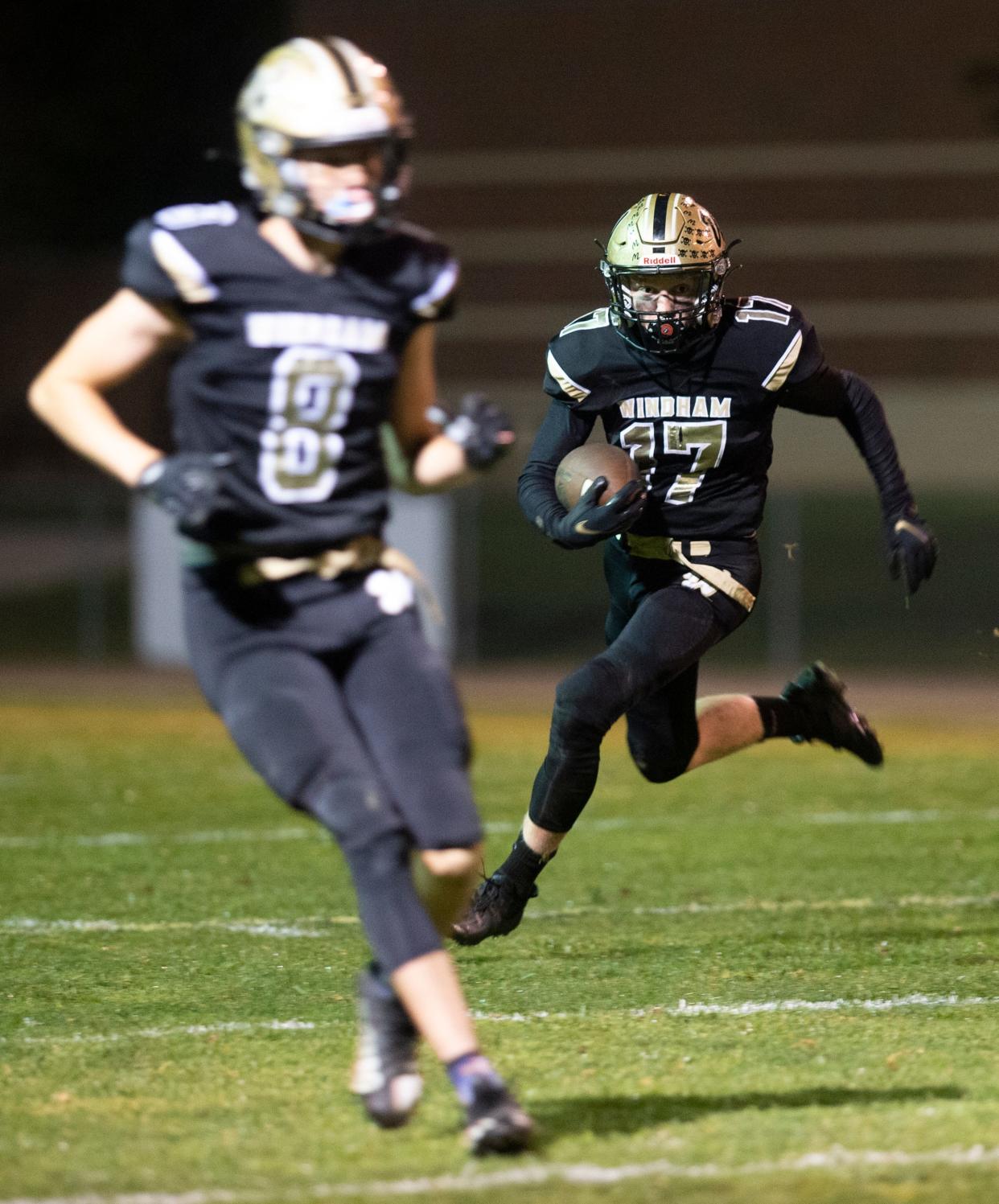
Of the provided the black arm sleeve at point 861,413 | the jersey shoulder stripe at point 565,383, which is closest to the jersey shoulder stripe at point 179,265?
the jersey shoulder stripe at point 565,383

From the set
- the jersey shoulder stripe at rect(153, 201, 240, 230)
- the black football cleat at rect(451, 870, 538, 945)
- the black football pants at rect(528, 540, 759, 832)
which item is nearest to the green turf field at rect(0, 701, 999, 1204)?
the black football cleat at rect(451, 870, 538, 945)

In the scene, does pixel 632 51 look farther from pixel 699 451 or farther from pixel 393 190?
pixel 393 190

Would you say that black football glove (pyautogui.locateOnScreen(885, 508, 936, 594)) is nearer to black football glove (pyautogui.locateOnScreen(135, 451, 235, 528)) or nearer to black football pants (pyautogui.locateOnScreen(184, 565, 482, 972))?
black football pants (pyautogui.locateOnScreen(184, 565, 482, 972))

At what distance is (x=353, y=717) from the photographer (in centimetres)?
378

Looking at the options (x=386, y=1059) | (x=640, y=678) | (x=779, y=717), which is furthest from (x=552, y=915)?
(x=386, y=1059)

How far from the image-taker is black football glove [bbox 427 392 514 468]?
12.5 ft

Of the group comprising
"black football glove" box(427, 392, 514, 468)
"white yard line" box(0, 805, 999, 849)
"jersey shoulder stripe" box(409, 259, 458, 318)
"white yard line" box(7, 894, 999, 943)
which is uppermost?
"jersey shoulder stripe" box(409, 259, 458, 318)

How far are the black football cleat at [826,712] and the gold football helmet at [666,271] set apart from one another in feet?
4.35

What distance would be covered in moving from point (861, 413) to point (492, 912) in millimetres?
1735

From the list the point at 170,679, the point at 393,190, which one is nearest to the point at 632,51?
the point at 170,679

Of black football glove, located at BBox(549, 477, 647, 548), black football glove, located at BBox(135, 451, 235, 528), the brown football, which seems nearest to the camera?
black football glove, located at BBox(135, 451, 235, 528)

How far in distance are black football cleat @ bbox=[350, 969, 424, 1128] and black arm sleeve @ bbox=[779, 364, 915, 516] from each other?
251cm

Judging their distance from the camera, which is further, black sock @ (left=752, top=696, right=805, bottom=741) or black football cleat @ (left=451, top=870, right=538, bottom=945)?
black sock @ (left=752, top=696, right=805, bottom=741)

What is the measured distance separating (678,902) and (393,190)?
3.53 metres
